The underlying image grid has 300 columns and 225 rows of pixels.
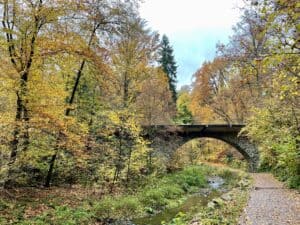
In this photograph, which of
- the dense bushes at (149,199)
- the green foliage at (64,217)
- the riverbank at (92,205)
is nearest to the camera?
the green foliage at (64,217)

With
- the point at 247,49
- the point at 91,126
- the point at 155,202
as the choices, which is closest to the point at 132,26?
the point at 91,126

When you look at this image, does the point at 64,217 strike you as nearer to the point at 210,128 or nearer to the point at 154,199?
the point at 154,199

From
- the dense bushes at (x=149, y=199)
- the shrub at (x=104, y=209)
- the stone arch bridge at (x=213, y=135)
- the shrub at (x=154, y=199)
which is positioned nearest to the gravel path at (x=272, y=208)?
the shrub at (x=154, y=199)

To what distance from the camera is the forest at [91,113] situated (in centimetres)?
960

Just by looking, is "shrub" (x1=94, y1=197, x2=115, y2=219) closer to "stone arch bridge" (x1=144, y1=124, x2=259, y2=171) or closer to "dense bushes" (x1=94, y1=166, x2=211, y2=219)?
"dense bushes" (x1=94, y1=166, x2=211, y2=219)

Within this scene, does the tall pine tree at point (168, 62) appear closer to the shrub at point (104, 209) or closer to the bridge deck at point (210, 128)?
the bridge deck at point (210, 128)

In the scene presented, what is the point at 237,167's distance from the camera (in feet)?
97.5

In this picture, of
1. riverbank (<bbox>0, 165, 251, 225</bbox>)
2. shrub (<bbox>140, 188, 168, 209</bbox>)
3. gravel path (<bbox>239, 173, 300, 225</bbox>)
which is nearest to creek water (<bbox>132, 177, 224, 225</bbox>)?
riverbank (<bbox>0, 165, 251, 225</bbox>)

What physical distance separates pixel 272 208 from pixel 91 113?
38.0ft

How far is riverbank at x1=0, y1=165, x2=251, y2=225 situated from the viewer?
9266 mm

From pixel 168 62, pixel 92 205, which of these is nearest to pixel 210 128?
pixel 92 205

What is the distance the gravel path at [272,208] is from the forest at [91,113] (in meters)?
0.91

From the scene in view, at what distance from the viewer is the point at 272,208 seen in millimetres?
8430

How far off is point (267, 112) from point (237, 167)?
51.6ft
